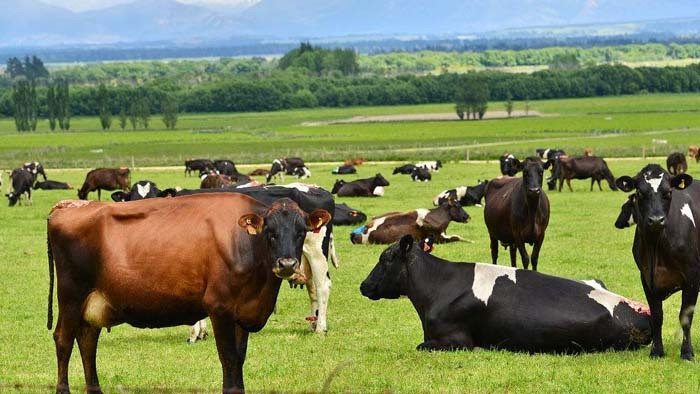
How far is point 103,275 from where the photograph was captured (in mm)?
9875

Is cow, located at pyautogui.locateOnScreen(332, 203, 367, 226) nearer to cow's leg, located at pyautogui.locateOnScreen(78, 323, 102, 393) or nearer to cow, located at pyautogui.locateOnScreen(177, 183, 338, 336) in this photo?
cow, located at pyautogui.locateOnScreen(177, 183, 338, 336)

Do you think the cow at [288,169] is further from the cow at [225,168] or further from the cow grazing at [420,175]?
the cow grazing at [420,175]

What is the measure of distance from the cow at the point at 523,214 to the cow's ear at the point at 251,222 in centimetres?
889

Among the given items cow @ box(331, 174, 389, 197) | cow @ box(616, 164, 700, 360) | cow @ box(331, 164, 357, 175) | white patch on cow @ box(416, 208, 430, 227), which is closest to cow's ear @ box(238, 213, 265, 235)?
cow @ box(616, 164, 700, 360)

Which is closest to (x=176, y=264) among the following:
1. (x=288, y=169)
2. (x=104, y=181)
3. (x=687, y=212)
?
(x=687, y=212)

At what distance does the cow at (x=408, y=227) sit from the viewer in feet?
79.5

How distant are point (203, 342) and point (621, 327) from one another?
15.8ft

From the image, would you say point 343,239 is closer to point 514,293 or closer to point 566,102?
point 514,293

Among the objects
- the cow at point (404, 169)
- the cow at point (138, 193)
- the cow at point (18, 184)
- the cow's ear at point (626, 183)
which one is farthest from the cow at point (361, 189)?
the cow's ear at point (626, 183)

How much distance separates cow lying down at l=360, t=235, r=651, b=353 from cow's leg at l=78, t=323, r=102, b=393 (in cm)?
376

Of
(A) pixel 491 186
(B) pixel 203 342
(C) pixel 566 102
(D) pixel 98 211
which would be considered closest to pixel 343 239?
(A) pixel 491 186

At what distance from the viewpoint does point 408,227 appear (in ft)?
80.0

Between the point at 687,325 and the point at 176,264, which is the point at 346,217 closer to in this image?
the point at 687,325

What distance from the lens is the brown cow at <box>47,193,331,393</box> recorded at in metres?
9.46
